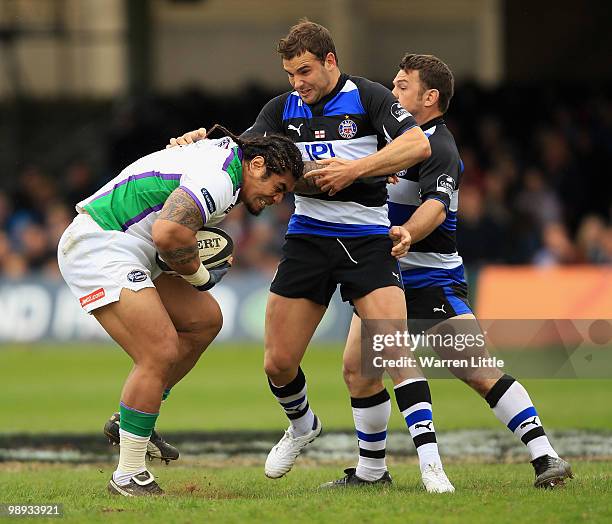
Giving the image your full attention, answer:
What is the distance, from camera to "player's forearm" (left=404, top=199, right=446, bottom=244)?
757cm

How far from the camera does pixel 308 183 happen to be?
24.6 ft

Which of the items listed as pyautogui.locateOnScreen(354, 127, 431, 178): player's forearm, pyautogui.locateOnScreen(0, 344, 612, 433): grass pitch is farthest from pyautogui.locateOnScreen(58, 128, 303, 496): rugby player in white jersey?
pyautogui.locateOnScreen(0, 344, 612, 433): grass pitch

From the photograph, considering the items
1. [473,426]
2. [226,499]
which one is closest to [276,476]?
[226,499]

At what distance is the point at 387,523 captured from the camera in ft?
20.5

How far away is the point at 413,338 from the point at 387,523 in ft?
6.02

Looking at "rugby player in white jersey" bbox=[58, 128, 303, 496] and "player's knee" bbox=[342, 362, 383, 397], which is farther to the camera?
"player's knee" bbox=[342, 362, 383, 397]

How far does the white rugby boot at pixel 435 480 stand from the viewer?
A: 7.15 m

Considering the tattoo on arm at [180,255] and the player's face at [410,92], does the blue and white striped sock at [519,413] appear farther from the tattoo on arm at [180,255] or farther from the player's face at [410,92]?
the tattoo on arm at [180,255]

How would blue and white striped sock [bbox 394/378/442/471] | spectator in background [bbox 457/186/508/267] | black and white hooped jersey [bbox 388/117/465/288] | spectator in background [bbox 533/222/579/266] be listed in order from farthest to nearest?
1. spectator in background [bbox 457/186/508/267]
2. spectator in background [bbox 533/222/579/266]
3. black and white hooped jersey [bbox 388/117/465/288]
4. blue and white striped sock [bbox 394/378/442/471]

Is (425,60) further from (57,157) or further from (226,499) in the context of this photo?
(57,157)

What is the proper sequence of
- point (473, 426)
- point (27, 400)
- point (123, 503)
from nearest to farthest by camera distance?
1. point (123, 503)
2. point (473, 426)
3. point (27, 400)

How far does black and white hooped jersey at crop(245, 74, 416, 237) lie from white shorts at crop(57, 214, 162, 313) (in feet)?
3.61

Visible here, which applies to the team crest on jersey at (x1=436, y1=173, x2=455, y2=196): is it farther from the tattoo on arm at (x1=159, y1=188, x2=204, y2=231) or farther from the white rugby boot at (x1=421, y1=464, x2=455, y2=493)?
the white rugby boot at (x1=421, y1=464, x2=455, y2=493)

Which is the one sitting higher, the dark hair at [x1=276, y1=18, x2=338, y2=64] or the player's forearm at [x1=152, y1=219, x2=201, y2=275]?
the dark hair at [x1=276, y1=18, x2=338, y2=64]
